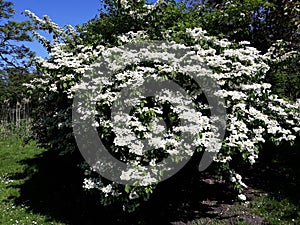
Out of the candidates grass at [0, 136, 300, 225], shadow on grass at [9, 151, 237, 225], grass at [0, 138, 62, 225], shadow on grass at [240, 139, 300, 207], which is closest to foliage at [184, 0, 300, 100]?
shadow on grass at [240, 139, 300, 207]

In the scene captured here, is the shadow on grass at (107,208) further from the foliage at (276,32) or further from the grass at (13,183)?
the foliage at (276,32)

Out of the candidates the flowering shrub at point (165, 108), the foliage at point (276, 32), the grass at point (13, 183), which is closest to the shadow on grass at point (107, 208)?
the grass at point (13, 183)

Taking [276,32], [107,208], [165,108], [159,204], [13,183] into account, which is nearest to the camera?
[165,108]

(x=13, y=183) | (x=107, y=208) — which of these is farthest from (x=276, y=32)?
(x=13, y=183)

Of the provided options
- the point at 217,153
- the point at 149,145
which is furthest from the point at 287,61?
the point at 149,145

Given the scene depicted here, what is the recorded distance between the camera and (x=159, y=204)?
5.30 m

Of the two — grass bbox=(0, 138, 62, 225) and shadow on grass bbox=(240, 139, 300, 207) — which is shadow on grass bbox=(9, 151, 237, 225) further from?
shadow on grass bbox=(240, 139, 300, 207)

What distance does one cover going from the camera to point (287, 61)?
18.1 feet

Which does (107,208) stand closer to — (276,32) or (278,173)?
(278,173)

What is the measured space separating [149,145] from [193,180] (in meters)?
2.65

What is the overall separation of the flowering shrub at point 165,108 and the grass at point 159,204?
0.58 m

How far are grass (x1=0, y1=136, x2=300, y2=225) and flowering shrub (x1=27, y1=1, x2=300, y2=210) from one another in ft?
1.91

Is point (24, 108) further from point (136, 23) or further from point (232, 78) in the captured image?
point (232, 78)

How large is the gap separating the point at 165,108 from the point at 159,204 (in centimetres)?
183
